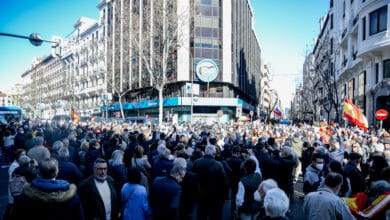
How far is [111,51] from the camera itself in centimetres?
6156

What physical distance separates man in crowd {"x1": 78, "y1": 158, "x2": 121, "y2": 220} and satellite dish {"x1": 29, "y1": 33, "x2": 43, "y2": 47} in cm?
771

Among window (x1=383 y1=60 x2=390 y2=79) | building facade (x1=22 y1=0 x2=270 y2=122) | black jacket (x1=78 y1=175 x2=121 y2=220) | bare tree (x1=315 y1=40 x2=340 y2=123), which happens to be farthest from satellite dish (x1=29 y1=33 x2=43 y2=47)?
bare tree (x1=315 y1=40 x2=340 y2=123)

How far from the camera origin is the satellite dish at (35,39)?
10008 mm

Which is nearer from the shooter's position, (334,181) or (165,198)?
(334,181)

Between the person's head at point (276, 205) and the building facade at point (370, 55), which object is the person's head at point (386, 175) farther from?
the building facade at point (370, 55)

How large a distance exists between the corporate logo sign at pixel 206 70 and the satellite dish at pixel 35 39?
34881 mm

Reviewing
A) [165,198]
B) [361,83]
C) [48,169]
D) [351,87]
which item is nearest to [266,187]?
[165,198]

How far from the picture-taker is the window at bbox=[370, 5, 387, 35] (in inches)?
880

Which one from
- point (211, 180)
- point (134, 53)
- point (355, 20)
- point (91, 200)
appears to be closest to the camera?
point (91, 200)

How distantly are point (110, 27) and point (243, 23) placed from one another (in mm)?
27653

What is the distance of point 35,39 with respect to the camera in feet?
32.8

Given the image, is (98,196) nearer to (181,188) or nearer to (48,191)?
(48,191)

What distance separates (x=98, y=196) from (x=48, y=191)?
117cm

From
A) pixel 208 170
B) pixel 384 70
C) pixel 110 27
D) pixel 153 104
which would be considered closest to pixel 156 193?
pixel 208 170
